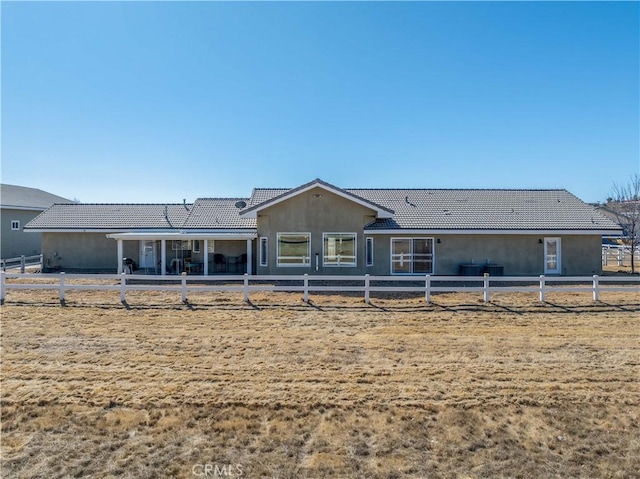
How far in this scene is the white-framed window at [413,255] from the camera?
18984 millimetres

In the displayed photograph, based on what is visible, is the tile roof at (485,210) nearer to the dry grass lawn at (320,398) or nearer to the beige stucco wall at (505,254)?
the beige stucco wall at (505,254)

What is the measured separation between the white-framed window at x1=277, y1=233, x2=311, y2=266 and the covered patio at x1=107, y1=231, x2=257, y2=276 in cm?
177

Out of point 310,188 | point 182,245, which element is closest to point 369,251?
point 310,188

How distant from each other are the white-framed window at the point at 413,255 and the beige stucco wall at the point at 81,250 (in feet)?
51.2

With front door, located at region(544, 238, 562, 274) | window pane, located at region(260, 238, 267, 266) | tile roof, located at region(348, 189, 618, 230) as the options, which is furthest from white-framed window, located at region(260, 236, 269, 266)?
front door, located at region(544, 238, 562, 274)

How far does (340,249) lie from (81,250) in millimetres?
15734

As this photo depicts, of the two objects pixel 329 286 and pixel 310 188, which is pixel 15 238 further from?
pixel 329 286

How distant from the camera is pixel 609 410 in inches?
219

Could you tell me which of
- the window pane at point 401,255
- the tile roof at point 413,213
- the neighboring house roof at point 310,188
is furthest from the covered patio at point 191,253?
the window pane at point 401,255

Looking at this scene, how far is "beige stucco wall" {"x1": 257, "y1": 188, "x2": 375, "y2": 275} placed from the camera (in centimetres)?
1825

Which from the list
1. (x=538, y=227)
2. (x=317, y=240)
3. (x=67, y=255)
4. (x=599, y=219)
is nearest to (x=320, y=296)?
(x=317, y=240)

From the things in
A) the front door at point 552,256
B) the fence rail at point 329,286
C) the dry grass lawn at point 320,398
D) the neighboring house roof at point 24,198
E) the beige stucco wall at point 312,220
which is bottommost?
the dry grass lawn at point 320,398

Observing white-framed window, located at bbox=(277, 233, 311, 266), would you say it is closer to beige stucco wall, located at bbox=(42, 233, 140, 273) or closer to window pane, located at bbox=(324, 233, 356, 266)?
window pane, located at bbox=(324, 233, 356, 266)

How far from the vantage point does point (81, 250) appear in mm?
22719
